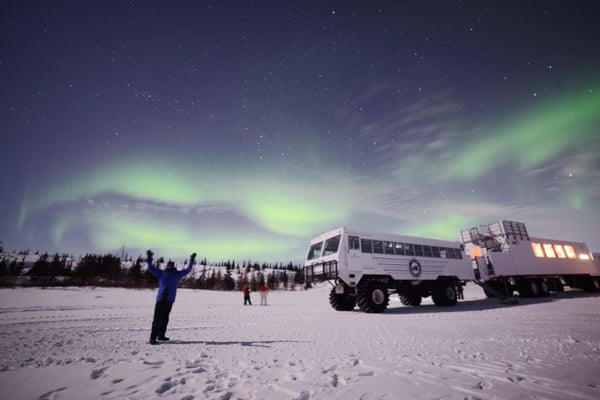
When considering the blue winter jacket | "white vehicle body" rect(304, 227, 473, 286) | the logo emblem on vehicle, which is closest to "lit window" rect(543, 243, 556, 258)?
"white vehicle body" rect(304, 227, 473, 286)

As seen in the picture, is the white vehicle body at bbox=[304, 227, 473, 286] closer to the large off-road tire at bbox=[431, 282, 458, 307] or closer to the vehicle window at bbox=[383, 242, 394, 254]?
the vehicle window at bbox=[383, 242, 394, 254]

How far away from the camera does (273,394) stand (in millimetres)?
3051

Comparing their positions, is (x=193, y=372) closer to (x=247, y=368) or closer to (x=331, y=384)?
(x=247, y=368)

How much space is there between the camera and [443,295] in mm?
14516

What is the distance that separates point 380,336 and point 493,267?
15047 mm

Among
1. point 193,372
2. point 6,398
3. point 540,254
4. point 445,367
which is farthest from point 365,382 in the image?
point 540,254

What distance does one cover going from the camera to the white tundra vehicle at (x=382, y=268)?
11734mm

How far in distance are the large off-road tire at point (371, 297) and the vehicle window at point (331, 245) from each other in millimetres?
2015

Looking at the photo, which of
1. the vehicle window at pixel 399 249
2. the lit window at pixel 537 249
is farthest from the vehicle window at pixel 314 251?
the lit window at pixel 537 249

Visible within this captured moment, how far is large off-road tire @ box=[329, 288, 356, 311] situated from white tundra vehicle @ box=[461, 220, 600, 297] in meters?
9.82

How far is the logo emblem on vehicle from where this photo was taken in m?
13.6

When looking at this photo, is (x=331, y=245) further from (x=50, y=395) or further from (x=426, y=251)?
(x=50, y=395)

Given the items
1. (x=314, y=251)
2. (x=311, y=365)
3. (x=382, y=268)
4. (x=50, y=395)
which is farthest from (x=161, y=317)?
(x=382, y=268)

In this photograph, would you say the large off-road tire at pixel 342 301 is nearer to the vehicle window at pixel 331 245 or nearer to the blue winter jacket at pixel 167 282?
the vehicle window at pixel 331 245
